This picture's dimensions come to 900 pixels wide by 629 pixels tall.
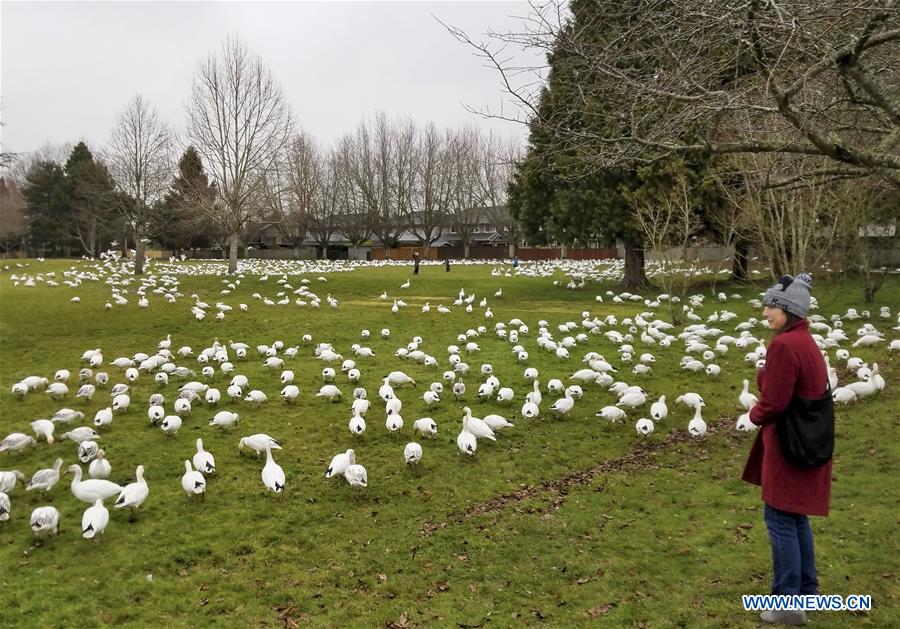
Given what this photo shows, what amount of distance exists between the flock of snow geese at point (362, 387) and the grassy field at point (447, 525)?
255 mm

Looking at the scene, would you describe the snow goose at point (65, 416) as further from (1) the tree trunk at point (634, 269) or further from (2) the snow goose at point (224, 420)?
(1) the tree trunk at point (634, 269)

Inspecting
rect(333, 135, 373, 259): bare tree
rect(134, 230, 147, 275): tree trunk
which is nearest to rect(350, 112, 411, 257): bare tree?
rect(333, 135, 373, 259): bare tree

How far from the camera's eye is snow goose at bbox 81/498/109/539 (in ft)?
21.0

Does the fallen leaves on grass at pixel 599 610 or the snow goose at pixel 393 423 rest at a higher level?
the snow goose at pixel 393 423

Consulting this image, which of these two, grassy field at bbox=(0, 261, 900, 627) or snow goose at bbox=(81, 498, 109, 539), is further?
snow goose at bbox=(81, 498, 109, 539)

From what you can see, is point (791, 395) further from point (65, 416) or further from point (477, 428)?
point (65, 416)

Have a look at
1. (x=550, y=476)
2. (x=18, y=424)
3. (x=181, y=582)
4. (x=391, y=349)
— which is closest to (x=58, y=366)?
(x=18, y=424)

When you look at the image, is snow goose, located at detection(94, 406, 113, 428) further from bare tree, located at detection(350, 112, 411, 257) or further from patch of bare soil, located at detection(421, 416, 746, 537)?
bare tree, located at detection(350, 112, 411, 257)

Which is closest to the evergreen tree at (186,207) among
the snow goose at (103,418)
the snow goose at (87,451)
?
the snow goose at (103,418)

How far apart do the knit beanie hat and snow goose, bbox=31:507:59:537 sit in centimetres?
754

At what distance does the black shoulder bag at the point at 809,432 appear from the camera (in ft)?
13.6

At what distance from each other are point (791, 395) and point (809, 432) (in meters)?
0.29

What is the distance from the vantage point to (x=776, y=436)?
4.29m

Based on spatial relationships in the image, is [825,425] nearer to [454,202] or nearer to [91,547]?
[91,547]
